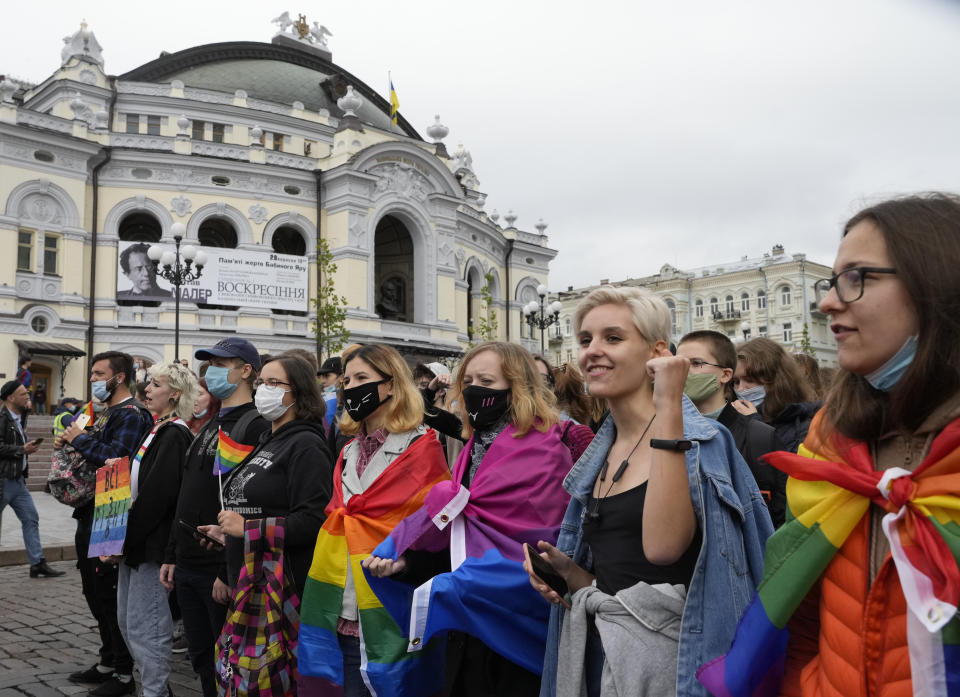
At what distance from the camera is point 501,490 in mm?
3434

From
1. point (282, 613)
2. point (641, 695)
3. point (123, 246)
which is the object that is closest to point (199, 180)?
point (123, 246)

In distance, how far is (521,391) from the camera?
12.2 feet

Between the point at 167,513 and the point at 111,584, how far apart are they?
1.12 m

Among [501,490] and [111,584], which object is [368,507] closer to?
[501,490]

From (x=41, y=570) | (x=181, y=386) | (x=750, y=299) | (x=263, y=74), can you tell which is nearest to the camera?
(x=181, y=386)

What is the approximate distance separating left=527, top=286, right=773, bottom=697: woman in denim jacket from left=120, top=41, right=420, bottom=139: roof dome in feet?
123

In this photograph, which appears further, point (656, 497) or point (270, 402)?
point (270, 402)

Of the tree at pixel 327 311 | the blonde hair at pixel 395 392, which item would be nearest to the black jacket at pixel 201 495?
the blonde hair at pixel 395 392

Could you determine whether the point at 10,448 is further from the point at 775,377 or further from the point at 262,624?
the point at 775,377

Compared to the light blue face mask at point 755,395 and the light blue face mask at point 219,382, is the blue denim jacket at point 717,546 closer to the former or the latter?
the light blue face mask at point 755,395

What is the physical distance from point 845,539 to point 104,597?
5630mm

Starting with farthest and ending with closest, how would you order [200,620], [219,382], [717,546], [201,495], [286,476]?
1. [219,382]
2. [201,495]
3. [200,620]
4. [286,476]
5. [717,546]

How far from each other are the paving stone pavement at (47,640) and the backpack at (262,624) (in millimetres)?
1742

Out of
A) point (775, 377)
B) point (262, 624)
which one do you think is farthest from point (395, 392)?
point (775, 377)
